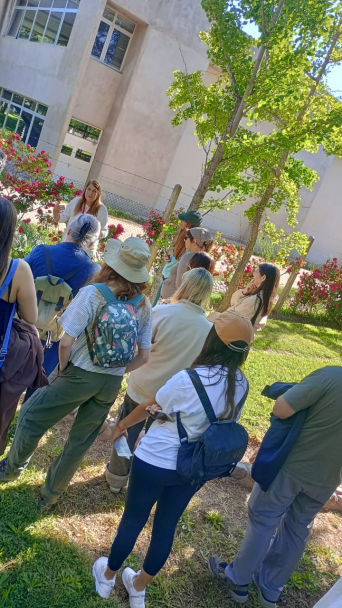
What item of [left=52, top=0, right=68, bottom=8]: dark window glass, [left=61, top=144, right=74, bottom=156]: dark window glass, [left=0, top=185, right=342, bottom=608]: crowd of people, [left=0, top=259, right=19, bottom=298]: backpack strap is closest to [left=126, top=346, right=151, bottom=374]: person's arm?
[left=0, top=185, right=342, bottom=608]: crowd of people

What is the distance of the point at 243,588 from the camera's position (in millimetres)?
3016

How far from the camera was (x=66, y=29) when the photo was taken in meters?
18.4

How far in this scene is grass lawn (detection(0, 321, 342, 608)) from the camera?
8.67 feet

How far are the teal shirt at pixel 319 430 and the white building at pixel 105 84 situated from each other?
1767 centimetres

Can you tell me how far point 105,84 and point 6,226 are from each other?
19.1m

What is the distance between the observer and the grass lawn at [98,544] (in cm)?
264

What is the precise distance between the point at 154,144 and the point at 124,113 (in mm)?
1892

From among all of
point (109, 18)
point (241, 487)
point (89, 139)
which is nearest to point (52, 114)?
point (89, 139)

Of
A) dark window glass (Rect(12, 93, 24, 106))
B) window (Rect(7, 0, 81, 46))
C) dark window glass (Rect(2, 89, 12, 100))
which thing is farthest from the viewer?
dark window glass (Rect(2, 89, 12, 100))

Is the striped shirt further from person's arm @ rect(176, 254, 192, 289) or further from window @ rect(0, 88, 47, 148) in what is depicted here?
window @ rect(0, 88, 47, 148)

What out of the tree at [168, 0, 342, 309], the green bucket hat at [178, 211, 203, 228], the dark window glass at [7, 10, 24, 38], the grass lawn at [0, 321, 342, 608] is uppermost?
the dark window glass at [7, 10, 24, 38]

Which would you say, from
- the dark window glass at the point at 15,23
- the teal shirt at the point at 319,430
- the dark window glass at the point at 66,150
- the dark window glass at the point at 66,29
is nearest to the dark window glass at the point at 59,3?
the dark window glass at the point at 66,29

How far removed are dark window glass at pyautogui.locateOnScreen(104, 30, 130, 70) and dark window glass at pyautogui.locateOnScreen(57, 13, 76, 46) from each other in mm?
1613

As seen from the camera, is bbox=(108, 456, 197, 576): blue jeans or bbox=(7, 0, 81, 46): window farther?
bbox=(7, 0, 81, 46): window
